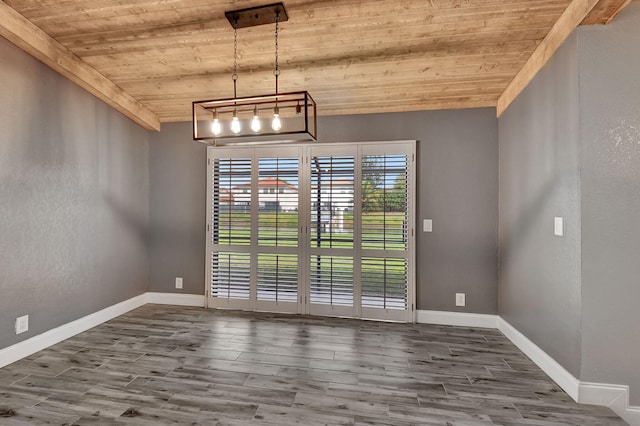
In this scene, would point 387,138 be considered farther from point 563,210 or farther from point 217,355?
point 217,355

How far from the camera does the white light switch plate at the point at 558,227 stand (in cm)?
236

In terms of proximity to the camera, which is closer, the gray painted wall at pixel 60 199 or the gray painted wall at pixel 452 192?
the gray painted wall at pixel 60 199

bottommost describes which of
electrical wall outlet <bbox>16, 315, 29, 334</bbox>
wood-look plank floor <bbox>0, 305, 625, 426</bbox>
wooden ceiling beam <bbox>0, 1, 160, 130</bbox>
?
wood-look plank floor <bbox>0, 305, 625, 426</bbox>

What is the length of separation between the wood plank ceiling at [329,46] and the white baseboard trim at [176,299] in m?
2.67

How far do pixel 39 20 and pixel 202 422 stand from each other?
3446mm

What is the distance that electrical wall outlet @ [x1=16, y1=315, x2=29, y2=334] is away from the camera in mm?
2783

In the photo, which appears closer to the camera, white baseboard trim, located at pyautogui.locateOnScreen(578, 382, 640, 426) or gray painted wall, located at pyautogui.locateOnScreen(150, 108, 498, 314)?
white baseboard trim, located at pyautogui.locateOnScreen(578, 382, 640, 426)

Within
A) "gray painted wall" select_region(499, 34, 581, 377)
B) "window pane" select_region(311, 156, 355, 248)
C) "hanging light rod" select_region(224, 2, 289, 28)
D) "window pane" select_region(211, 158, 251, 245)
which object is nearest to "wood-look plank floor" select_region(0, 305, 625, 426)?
"gray painted wall" select_region(499, 34, 581, 377)

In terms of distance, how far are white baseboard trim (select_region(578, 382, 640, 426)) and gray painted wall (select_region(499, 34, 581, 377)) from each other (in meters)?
0.13

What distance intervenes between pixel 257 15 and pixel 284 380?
2876mm

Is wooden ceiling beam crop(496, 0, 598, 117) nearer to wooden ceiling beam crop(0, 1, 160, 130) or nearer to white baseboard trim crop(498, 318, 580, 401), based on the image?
white baseboard trim crop(498, 318, 580, 401)

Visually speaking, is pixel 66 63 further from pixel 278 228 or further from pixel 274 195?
pixel 278 228

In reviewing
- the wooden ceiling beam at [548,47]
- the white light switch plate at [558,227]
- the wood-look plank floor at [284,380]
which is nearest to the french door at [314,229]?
the wood-look plank floor at [284,380]

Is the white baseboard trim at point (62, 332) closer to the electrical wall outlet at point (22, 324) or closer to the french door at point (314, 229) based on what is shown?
the electrical wall outlet at point (22, 324)
